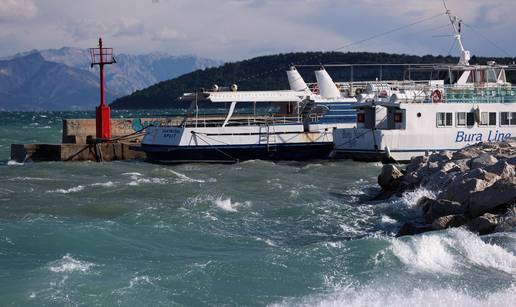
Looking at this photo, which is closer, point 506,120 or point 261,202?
point 261,202

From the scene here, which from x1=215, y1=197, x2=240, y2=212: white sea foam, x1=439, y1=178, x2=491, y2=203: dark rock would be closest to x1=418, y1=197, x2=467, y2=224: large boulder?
x1=439, y1=178, x2=491, y2=203: dark rock

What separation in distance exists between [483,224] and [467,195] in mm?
1834

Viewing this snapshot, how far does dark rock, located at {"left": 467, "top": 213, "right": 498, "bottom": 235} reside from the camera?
57.1 ft

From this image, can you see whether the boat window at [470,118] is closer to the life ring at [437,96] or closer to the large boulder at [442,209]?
the life ring at [437,96]

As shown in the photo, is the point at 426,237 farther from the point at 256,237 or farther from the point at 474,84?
the point at 474,84

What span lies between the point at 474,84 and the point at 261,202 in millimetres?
17231

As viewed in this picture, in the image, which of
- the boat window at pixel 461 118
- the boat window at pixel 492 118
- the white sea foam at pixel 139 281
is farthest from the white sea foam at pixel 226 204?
the boat window at pixel 492 118

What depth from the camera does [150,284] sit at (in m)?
14.3

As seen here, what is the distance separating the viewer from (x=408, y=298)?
43.8ft

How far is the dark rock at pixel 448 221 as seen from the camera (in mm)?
17797

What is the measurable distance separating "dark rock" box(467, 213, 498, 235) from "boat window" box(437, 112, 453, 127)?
18020 mm

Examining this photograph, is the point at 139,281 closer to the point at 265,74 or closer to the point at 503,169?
the point at 503,169

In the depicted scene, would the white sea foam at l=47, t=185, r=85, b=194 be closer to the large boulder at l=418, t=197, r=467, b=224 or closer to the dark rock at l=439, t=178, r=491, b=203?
the large boulder at l=418, t=197, r=467, b=224

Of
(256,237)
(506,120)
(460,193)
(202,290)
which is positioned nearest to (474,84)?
(506,120)
